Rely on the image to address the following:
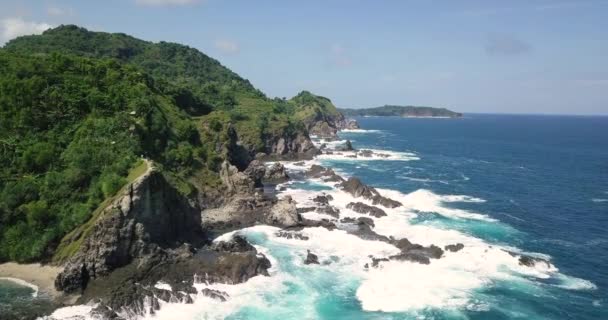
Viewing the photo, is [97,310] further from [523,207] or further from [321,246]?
[523,207]

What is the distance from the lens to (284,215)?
7812 cm

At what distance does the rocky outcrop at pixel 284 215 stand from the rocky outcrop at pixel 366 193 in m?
21.2

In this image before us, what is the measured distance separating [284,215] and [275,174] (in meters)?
40.1

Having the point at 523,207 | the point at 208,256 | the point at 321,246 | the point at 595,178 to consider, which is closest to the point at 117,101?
the point at 208,256

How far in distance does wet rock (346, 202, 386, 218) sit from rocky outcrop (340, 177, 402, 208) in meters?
5.41

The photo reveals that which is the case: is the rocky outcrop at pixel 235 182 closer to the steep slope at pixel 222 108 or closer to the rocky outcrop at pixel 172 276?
the steep slope at pixel 222 108

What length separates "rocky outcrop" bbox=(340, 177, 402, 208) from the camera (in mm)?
92938

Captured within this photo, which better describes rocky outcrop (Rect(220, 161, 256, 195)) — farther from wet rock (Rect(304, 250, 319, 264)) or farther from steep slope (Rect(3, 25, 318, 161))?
wet rock (Rect(304, 250, 319, 264))

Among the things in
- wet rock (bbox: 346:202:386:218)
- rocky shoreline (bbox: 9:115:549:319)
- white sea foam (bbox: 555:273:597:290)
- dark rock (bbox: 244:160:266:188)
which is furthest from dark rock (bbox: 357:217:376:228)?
white sea foam (bbox: 555:273:597:290)

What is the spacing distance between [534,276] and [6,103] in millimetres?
80153

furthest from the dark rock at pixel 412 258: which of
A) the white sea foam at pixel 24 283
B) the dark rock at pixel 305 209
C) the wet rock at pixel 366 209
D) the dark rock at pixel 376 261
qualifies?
the white sea foam at pixel 24 283

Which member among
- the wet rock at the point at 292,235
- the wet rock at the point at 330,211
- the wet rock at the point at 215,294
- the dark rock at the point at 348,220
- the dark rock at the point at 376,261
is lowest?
the wet rock at the point at 215,294

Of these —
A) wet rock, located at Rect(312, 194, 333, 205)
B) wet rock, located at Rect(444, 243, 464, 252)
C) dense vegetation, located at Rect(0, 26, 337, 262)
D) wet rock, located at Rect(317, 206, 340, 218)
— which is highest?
dense vegetation, located at Rect(0, 26, 337, 262)

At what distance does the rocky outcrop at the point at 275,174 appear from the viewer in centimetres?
11631
